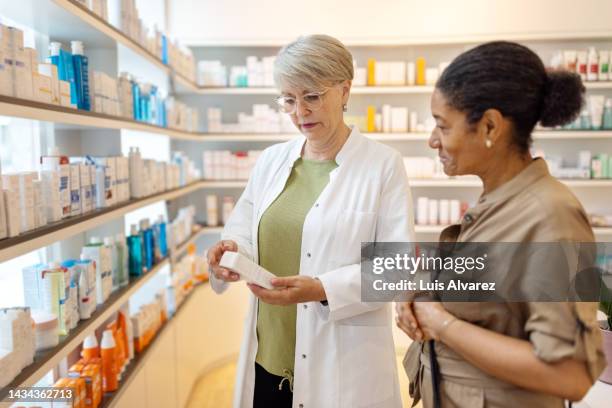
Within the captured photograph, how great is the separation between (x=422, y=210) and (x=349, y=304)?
10.1 ft

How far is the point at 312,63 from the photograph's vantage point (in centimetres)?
151

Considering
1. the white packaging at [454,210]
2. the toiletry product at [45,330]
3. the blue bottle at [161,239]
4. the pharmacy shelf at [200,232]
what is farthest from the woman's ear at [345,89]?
the white packaging at [454,210]

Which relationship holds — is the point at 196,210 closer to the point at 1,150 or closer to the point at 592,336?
the point at 1,150

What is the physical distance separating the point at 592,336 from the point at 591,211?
4349 mm

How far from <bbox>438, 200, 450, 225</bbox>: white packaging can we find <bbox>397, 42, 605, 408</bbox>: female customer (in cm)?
348

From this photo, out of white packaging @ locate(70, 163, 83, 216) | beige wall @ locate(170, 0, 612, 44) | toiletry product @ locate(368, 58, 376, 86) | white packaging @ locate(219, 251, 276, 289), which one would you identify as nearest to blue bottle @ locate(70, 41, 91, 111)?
white packaging @ locate(70, 163, 83, 216)

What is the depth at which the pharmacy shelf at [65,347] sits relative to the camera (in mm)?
1396

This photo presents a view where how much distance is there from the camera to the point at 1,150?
2115 mm

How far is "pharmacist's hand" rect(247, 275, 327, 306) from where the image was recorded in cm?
140

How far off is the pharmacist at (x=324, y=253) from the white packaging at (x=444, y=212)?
2872mm

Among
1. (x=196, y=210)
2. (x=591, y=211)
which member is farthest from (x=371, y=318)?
(x=591, y=211)

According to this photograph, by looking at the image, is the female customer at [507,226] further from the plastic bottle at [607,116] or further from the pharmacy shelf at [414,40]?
the plastic bottle at [607,116]

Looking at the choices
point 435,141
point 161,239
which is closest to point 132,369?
point 161,239

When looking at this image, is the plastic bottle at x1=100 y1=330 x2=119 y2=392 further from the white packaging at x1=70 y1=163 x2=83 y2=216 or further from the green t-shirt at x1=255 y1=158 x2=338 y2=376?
the green t-shirt at x1=255 y1=158 x2=338 y2=376
